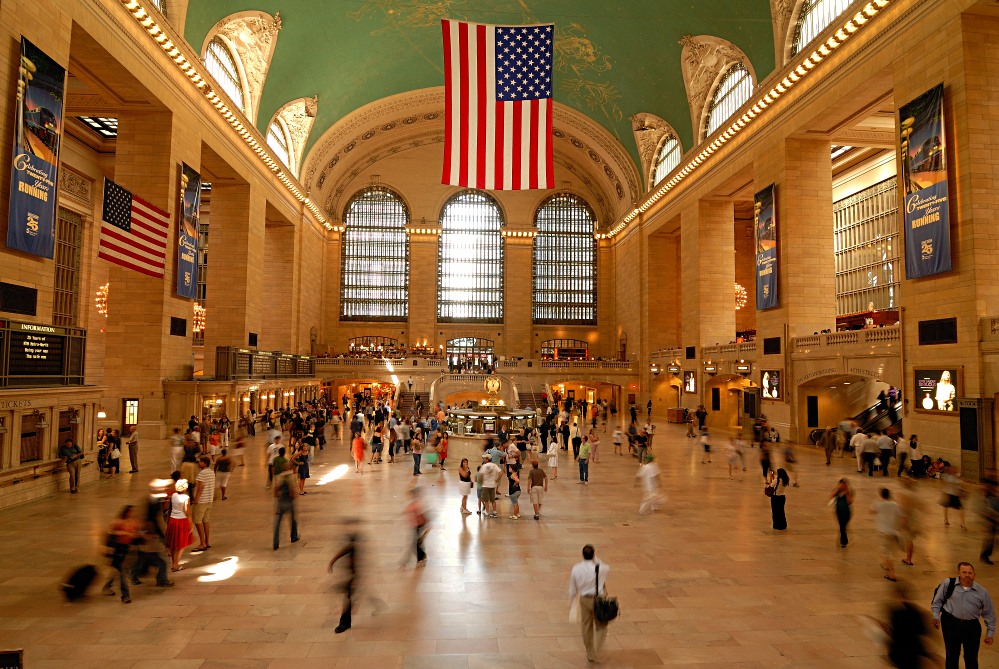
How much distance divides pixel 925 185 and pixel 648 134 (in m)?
21.1

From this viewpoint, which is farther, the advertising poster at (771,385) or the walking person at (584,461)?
the advertising poster at (771,385)

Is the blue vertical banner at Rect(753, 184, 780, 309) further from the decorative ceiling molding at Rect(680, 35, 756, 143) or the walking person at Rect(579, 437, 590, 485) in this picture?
the walking person at Rect(579, 437, 590, 485)

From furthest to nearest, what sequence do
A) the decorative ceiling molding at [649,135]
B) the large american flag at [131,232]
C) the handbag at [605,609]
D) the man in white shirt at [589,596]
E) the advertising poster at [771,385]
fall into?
the decorative ceiling molding at [649,135] < the advertising poster at [771,385] < the large american flag at [131,232] < the man in white shirt at [589,596] < the handbag at [605,609]

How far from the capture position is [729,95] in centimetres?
2656

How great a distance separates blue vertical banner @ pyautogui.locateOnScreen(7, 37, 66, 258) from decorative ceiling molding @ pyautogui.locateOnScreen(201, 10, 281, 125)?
10.1 m

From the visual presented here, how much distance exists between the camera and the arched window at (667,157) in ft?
106

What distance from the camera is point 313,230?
3891 centimetres

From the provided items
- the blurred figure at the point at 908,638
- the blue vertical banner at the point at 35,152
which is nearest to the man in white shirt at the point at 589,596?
the blurred figure at the point at 908,638

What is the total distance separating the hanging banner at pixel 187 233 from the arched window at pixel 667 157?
22164mm

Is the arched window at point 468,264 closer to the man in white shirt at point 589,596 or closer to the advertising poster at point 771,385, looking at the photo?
the advertising poster at point 771,385

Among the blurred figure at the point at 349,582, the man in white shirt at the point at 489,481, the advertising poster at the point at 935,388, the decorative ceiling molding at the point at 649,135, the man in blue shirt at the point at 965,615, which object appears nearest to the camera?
the man in blue shirt at the point at 965,615

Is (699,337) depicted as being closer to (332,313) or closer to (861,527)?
(861,527)

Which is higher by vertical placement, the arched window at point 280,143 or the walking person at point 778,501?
the arched window at point 280,143

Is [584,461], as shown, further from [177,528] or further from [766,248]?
[766,248]
